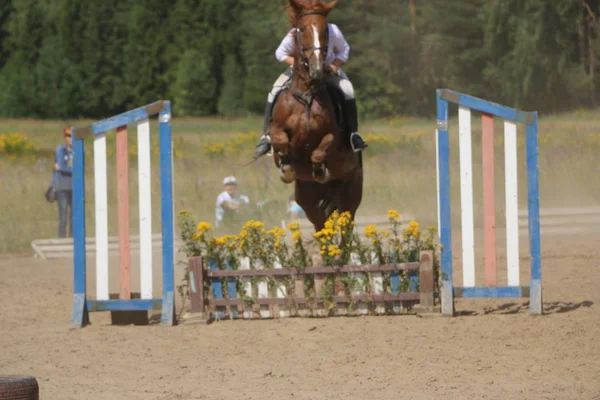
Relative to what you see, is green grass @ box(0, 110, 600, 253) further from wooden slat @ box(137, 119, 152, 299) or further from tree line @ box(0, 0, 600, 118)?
tree line @ box(0, 0, 600, 118)

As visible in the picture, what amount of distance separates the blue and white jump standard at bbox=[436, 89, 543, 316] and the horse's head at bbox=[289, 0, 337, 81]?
3.33 feet

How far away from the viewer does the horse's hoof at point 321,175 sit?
9141 millimetres

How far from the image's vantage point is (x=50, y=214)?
65.4 feet

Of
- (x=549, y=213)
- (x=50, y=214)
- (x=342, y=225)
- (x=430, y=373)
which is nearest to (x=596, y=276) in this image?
(x=342, y=225)

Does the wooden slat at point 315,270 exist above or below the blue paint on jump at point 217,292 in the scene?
above

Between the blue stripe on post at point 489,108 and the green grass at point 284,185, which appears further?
the green grass at point 284,185

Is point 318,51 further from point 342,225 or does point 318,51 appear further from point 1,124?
point 1,124

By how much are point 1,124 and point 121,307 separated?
30617mm

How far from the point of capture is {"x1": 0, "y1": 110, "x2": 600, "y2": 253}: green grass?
756 inches

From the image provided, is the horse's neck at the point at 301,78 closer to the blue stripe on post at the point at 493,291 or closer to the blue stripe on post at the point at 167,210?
the blue stripe on post at the point at 167,210

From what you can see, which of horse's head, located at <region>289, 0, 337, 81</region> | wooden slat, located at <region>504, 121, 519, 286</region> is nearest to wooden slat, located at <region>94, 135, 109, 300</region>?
horse's head, located at <region>289, 0, 337, 81</region>

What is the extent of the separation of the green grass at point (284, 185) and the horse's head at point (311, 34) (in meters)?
8.87

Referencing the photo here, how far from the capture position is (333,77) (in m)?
9.34

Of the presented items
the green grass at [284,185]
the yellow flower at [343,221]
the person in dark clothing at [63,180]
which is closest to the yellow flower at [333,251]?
the yellow flower at [343,221]
